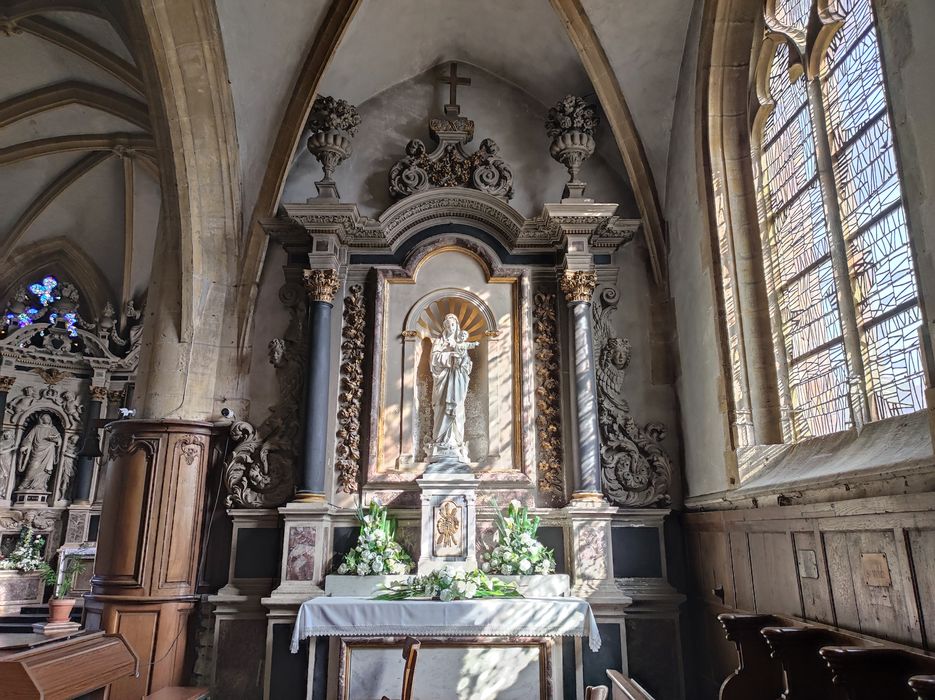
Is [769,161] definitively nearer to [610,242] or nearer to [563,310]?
[610,242]

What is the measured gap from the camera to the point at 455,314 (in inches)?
320

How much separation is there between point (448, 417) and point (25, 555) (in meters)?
9.01

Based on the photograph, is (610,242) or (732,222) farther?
(610,242)

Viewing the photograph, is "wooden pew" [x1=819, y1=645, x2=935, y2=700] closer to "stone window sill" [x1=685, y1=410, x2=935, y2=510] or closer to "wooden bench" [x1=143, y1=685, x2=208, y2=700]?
"stone window sill" [x1=685, y1=410, x2=935, y2=510]

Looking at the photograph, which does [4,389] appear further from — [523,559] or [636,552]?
[636,552]

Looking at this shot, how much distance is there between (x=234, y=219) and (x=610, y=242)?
168 inches

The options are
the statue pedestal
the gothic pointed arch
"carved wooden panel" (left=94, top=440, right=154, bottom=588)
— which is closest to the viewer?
"carved wooden panel" (left=94, top=440, right=154, bottom=588)

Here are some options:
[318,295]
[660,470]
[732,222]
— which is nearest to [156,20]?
[318,295]

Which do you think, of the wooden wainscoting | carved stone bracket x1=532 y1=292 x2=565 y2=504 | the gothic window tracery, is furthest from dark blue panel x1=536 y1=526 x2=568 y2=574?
the gothic window tracery

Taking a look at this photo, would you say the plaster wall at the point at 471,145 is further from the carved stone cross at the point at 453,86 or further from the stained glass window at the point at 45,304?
the stained glass window at the point at 45,304

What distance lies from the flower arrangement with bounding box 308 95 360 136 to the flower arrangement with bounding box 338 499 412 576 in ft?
13.7

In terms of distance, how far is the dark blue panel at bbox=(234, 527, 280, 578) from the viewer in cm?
714

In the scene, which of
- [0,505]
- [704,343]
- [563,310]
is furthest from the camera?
[0,505]

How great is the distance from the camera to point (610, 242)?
806 centimetres
